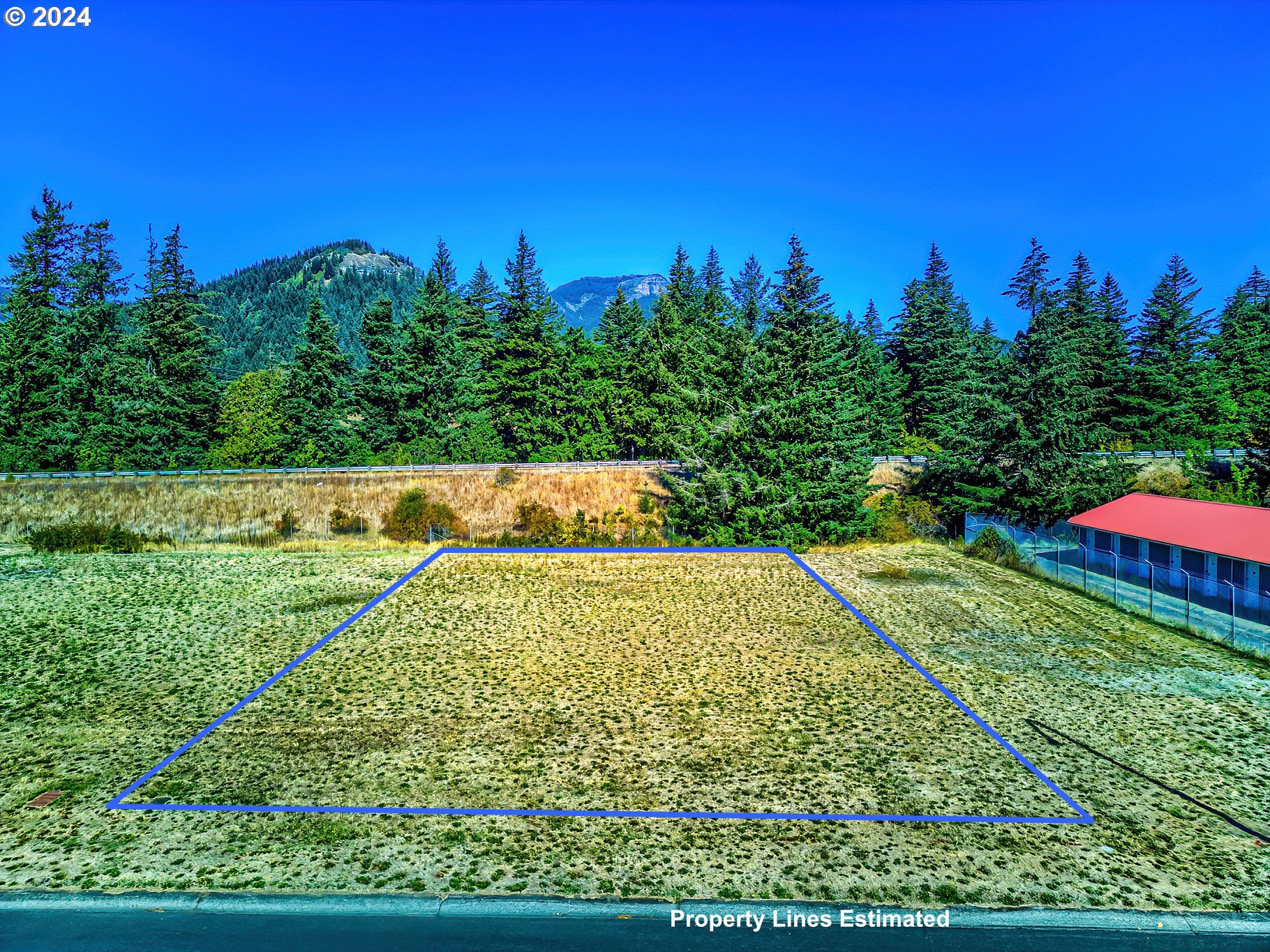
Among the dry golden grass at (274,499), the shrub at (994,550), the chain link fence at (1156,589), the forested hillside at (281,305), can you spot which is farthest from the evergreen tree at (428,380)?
the forested hillside at (281,305)

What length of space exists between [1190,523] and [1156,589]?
2464 millimetres

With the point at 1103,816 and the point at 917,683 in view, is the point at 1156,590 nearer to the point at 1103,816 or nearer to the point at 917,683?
the point at 917,683

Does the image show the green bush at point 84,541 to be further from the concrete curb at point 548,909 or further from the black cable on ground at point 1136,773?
the black cable on ground at point 1136,773

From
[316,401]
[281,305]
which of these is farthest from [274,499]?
[281,305]

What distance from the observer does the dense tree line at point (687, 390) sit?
101 feet

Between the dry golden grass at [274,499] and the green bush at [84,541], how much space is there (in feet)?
10.5

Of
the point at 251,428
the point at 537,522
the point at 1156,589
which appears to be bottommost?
the point at 1156,589

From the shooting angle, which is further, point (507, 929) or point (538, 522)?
point (538, 522)

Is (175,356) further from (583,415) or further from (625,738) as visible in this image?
(625,738)

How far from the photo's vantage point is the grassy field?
8273mm

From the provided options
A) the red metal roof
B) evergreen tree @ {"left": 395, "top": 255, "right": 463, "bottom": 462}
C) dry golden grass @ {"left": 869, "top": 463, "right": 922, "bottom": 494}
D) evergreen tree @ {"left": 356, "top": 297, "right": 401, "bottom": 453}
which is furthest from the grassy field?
evergreen tree @ {"left": 356, "top": 297, "right": 401, "bottom": 453}

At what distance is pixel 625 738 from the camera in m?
11.5

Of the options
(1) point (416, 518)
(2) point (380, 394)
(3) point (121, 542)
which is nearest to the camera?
(3) point (121, 542)

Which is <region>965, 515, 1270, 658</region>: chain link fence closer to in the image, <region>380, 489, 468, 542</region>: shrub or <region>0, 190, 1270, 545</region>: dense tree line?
<region>0, 190, 1270, 545</region>: dense tree line
